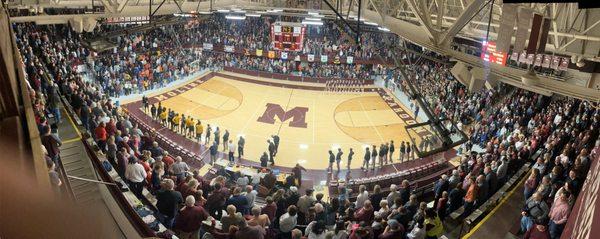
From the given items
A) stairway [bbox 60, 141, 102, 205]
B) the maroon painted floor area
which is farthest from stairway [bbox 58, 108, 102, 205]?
the maroon painted floor area

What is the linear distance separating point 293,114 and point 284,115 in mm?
553

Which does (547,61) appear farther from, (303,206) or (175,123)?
(175,123)

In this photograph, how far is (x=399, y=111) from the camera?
82.1 ft

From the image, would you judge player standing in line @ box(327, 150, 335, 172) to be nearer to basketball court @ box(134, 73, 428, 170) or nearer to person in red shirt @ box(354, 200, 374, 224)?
basketball court @ box(134, 73, 428, 170)

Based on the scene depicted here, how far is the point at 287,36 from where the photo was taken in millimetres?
29188

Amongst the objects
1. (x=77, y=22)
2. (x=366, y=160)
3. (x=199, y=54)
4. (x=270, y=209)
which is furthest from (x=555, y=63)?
(x=199, y=54)

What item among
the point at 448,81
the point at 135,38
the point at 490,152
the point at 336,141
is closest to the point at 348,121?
the point at 336,141

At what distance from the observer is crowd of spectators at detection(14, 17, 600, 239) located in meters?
6.86

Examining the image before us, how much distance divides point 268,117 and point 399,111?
8.10 meters

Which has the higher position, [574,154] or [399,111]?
[574,154]

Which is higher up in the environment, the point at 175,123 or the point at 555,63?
the point at 555,63

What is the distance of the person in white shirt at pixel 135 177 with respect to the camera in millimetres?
8031

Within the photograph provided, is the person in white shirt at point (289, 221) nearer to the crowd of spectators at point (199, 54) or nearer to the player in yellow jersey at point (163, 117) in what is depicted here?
the player in yellow jersey at point (163, 117)

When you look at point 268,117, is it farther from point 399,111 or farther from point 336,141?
point 399,111
